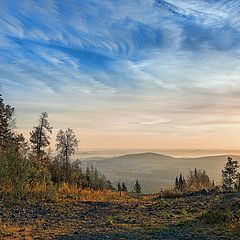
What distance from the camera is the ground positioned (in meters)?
12.3

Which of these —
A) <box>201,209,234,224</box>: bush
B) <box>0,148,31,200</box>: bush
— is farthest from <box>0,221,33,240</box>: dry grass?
<box>201,209,234,224</box>: bush

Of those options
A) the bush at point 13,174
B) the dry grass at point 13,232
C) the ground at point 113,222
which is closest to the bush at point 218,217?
the ground at point 113,222

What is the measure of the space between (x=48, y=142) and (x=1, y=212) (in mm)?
27696

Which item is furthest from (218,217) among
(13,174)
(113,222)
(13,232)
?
(13,174)

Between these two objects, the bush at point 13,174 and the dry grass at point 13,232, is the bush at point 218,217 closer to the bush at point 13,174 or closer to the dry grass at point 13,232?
the dry grass at point 13,232

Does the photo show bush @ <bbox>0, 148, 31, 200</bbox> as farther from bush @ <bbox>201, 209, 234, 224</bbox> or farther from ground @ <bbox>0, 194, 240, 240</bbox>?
bush @ <bbox>201, 209, 234, 224</bbox>

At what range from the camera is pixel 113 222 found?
595 inches

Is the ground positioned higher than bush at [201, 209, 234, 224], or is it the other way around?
bush at [201, 209, 234, 224]

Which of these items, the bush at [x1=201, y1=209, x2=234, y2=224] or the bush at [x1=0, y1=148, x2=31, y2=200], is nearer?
the bush at [x1=201, y1=209, x2=234, y2=224]

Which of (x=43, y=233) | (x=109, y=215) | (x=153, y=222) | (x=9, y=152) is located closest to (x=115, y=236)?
(x=43, y=233)

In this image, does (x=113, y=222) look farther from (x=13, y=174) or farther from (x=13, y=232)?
(x=13, y=174)

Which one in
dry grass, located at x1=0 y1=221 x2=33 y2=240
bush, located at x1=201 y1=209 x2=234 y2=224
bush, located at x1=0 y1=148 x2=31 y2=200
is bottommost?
dry grass, located at x1=0 y1=221 x2=33 y2=240

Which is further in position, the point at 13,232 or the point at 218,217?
the point at 218,217

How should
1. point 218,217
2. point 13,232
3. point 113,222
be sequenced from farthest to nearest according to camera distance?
point 113,222 < point 218,217 < point 13,232
